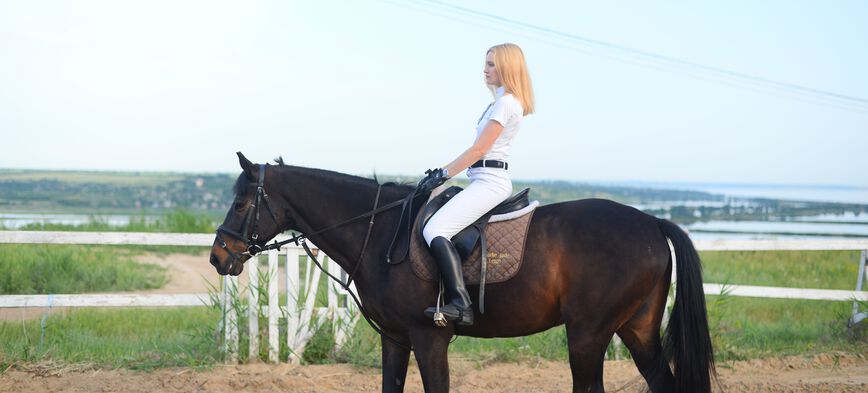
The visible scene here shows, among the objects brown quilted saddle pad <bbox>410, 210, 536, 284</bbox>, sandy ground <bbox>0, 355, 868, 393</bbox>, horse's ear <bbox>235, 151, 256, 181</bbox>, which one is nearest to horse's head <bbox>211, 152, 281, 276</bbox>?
horse's ear <bbox>235, 151, 256, 181</bbox>

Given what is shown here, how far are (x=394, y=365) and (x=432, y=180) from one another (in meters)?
1.23

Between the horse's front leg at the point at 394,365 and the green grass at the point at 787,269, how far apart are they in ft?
31.9

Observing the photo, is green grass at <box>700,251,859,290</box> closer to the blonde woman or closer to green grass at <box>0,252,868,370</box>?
green grass at <box>0,252,868,370</box>

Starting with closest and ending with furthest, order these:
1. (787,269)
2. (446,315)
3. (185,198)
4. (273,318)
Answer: (446,315)
(273,318)
(787,269)
(185,198)

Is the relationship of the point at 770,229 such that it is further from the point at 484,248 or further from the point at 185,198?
the point at 185,198

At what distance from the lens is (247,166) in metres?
4.84

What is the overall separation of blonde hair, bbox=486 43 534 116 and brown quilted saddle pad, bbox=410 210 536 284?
2.54 ft

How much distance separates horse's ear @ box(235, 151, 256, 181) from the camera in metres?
4.83

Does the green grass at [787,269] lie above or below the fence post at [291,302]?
below

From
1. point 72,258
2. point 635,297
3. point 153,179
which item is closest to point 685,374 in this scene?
point 635,297

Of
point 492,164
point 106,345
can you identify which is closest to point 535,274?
point 492,164

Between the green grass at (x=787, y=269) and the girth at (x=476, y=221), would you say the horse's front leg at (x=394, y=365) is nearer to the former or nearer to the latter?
the girth at (x=476, y=221)

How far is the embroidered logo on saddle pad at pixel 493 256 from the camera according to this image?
4738 mm

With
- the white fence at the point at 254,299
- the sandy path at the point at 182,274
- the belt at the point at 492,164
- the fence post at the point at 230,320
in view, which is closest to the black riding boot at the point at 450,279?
the belt at the point at 492,164
